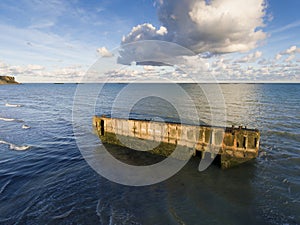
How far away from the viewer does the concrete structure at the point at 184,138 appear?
38.4ft

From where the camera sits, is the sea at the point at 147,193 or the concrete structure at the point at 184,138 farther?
the concrete structure at the point at 184,138

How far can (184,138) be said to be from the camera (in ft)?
43.9

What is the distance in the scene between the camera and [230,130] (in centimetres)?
1188

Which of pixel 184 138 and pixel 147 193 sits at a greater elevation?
pixel 184 138

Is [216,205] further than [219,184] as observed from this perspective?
No

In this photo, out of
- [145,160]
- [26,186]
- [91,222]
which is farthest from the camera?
[145,160]

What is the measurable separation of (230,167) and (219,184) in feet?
7.22

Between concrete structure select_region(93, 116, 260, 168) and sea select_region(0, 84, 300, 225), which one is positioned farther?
concrete structure select_region(93, 116, 260, 168)

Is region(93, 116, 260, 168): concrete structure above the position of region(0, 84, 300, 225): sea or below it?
above

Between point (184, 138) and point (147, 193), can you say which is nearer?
point (147, 193)

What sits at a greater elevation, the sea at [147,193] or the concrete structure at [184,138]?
the concrete structure at [184,138]

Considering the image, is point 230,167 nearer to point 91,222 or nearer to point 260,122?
point 91,222

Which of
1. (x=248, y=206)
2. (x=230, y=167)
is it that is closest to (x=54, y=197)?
(x=248, y=206)

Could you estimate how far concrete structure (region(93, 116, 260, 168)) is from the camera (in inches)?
461
